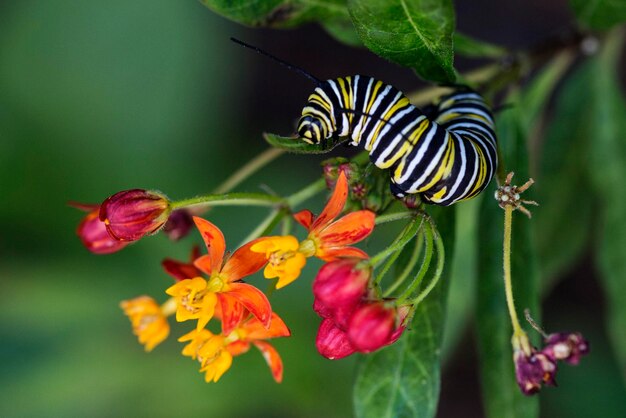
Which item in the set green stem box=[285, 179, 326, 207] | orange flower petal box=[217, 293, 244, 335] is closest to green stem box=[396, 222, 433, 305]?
green stem box=[285, 179, 326, 207]

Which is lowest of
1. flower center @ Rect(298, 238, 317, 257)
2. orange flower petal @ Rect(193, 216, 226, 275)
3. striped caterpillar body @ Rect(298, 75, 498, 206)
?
orange flower petal @ Rect(193, 216, 226, 275)

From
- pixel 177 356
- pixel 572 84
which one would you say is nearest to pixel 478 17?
pixel 572 84

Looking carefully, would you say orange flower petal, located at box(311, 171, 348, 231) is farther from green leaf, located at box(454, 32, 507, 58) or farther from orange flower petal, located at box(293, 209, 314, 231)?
green leaf, located at box(454, 32, 507, 58)

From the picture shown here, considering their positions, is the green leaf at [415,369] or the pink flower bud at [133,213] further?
the green leaf at [415,369]

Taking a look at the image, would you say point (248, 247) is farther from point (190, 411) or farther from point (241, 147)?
point (241, 147)

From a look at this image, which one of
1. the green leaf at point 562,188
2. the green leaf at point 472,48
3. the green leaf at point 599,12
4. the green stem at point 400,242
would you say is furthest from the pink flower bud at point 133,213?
the green leaf at point 562,188

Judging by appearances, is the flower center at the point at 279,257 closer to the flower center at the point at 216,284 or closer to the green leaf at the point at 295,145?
the flower center at the point at 216,284
